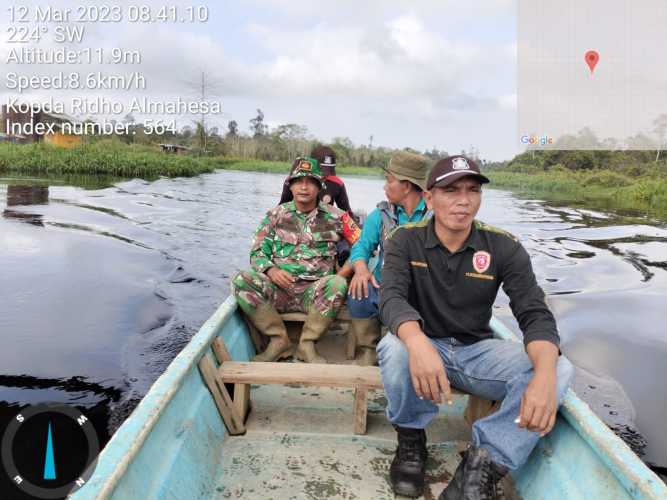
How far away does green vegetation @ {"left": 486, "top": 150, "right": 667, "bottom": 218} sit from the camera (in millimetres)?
24828

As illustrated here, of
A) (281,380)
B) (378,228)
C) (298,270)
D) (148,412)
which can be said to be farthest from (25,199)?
(148,412)

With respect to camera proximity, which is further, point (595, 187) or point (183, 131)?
point (183, 131)

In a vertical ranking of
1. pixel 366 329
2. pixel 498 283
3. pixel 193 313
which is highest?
pixel 498 283

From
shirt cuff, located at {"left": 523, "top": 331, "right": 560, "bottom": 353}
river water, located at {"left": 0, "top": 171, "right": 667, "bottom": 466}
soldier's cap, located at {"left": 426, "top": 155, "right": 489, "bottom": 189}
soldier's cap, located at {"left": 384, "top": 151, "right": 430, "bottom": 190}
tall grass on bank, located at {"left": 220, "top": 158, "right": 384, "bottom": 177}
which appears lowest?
river water, located at {"left": 0, "top": 171, "right": 667, "bottom": 466}

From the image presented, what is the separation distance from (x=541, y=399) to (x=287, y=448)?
1.12 meters

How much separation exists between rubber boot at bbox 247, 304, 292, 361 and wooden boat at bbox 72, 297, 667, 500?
321 millimetres

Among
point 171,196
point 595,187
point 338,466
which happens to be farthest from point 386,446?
point 595,187

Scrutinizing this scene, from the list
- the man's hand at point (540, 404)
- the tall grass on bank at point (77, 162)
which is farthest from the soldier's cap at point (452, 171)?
the tall grass on bank at point (77, 162)

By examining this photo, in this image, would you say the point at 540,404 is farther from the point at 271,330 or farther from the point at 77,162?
the point at 77,162

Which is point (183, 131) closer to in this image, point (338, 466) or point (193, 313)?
point (193, 313)

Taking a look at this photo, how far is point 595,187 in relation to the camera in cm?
3266

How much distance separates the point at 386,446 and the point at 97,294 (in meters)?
5.11

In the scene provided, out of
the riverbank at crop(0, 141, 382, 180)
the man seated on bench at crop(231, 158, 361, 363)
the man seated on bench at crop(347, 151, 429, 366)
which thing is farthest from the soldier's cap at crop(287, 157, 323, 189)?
the riverbank at crop(0, 141, 382, 180)

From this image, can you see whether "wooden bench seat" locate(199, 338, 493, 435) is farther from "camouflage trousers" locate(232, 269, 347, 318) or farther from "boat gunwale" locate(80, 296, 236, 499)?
"camouflage trousers" locate(232, 269, 347, 318)
